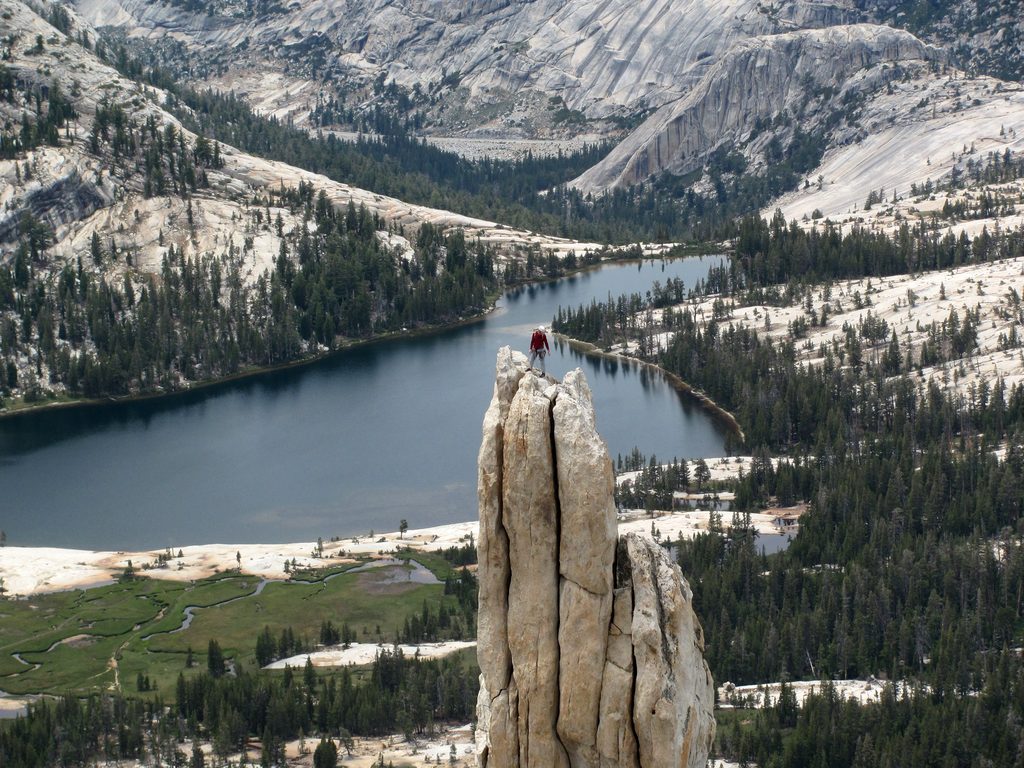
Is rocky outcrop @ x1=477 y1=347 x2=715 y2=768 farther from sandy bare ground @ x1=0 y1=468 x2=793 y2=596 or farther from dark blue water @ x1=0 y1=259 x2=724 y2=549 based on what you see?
dark blue water @ x1=0 y1=259 x2=724 y2=549

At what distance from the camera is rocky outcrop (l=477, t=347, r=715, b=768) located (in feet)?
125

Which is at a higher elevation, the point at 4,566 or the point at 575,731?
the point at 575,731

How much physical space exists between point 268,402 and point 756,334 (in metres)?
62.8

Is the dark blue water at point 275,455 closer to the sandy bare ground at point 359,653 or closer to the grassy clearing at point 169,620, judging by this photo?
the grassy clearing at point 169,620

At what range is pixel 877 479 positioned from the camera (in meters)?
132

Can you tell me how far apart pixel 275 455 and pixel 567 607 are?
128 metres

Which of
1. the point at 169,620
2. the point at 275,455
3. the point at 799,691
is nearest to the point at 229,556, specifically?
the point at 169,620

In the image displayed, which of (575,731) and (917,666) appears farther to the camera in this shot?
(917,666)

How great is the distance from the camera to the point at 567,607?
38625 millimetres

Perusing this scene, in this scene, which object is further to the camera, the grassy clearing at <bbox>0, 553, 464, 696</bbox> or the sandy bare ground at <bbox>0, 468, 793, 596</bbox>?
the sandy bare ground at <bbox>0, 468, 793, 596</bbox>

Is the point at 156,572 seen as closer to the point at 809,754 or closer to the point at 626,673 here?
the point at 809,754

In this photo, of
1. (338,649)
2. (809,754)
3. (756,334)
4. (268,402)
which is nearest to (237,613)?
(338,649)

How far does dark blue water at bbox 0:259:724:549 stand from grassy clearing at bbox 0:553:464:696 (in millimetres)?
16558

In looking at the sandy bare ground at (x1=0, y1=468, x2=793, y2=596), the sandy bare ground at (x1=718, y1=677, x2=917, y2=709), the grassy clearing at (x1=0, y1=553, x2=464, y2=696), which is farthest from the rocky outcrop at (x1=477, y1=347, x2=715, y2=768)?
the sandy bare ground at (x1=0, y1=468, x2=793, y2=596)
